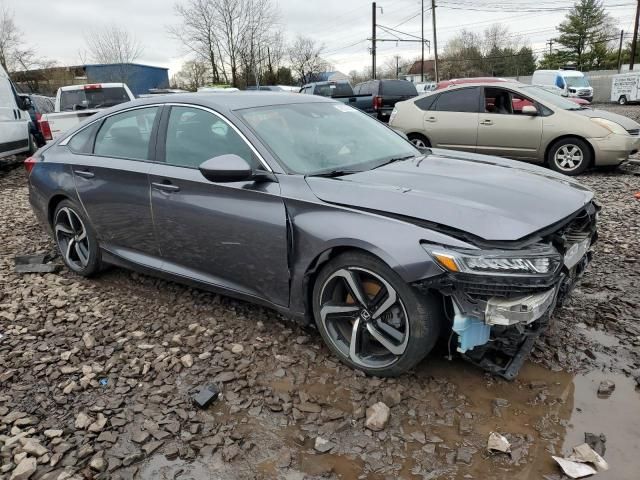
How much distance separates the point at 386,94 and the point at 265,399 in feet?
44.0

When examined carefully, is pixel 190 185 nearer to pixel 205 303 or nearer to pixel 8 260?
pixel 205 303

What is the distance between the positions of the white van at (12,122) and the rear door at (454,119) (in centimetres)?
823

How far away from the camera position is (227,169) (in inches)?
114

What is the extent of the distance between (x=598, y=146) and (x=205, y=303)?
6707 millimetres

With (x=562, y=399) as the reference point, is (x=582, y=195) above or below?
above

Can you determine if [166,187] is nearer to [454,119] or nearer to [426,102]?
[454,119]

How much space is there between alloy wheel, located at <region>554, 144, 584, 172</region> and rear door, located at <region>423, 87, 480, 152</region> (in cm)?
136

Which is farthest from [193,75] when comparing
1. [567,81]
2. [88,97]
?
[88,97]

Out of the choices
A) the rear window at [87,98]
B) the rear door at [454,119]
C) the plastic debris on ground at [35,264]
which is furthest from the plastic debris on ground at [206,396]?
the rear window at [87,98]

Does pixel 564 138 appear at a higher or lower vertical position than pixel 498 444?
higher

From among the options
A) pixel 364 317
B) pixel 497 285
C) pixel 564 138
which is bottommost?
pixel 364 317

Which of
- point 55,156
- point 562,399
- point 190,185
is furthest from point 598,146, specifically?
point 55,156

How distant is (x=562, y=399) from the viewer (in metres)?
2.61

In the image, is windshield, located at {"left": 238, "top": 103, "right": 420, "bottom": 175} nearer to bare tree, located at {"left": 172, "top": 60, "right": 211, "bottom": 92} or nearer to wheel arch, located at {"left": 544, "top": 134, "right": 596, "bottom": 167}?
wheel arch, located at {"left": 544, "top": 134, "right": 596, "bottom": 167}
